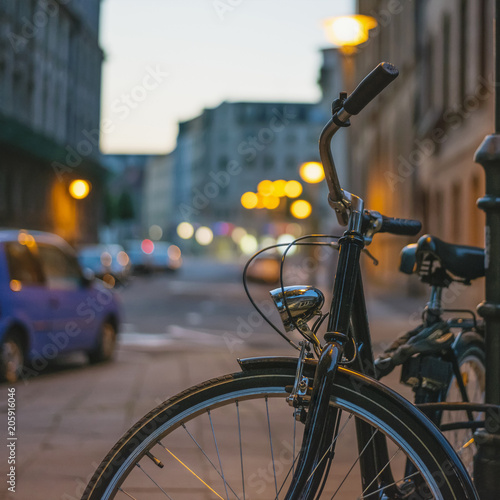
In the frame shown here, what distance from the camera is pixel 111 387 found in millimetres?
8969

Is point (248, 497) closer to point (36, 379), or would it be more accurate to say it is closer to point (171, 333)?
point (36, 379)

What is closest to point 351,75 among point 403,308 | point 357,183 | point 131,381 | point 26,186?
point 403,308

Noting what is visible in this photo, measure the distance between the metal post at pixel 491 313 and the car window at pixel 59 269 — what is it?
7.61 metres

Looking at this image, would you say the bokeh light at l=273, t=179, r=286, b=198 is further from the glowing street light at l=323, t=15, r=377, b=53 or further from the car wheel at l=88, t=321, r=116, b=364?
the car wheel at l=88, t=321, r=116, b=364

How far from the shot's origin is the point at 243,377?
2.41 meters

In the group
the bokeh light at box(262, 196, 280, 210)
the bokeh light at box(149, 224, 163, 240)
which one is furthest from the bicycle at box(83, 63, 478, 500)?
the bokeh light at box(149, 224, 163, 240)

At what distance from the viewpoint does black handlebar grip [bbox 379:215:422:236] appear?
113 inches

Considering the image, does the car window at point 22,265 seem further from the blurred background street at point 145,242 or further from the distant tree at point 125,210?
the distant tree at point 125,210

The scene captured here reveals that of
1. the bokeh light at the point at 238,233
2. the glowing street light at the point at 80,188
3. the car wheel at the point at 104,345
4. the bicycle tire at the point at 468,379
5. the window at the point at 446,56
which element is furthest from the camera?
the bokeh light at the point at 238,233

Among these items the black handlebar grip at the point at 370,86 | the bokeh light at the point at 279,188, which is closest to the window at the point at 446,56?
the bokeh light at the point at 279,188

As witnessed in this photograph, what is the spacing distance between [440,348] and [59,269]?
8.34 meters

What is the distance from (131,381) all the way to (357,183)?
3346 centimetres

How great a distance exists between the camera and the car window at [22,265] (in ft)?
32.2

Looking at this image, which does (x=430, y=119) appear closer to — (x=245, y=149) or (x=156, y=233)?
(x=245, y=149)
